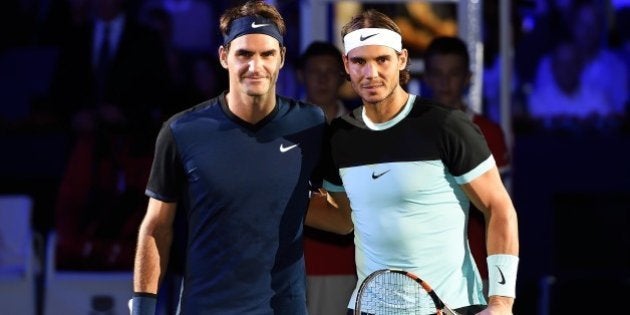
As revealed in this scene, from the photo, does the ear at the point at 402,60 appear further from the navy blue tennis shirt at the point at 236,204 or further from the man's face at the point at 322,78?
the man's face at the point at 322,78

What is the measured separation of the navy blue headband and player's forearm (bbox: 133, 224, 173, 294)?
779mm

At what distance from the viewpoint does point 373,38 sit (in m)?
5.74

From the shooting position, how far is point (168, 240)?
5625mm

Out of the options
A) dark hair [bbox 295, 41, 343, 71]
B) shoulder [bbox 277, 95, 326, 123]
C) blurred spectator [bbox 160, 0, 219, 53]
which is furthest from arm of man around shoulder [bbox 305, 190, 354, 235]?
blurred spectator [bbox 160, 0, 219, 53]

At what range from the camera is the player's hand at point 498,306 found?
5297 mm

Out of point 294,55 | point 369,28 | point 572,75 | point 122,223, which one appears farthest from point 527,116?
point 369,28

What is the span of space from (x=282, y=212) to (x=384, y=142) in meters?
0.47

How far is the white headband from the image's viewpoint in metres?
5.73

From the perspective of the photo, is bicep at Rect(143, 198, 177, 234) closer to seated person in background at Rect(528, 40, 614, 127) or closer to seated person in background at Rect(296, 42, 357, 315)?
seated person in background at Rect(296, 42, 357, 315)

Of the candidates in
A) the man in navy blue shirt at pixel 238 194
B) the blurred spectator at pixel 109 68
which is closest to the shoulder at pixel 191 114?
the man in navy blue shirt at pixel 238 194

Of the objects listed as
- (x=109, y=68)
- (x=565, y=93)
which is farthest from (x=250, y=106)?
(x=565, y=93)

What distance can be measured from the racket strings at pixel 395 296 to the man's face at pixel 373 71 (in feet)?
2.24

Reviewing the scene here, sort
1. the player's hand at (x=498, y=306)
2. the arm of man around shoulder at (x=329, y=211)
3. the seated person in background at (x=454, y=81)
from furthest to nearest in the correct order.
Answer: the seated person in background at (x=454, y=81), the arm of man around shoulder at (x=329, y=211), the player's hand at (x=498, y=306)

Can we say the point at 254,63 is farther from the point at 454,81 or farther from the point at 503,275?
the point at 454,81
